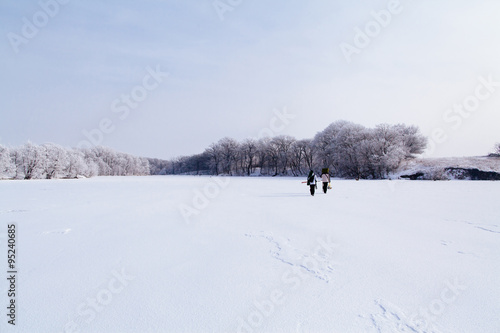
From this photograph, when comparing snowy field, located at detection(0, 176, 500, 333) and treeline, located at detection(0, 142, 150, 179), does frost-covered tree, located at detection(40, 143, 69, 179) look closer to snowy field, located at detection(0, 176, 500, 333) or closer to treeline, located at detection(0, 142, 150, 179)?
treeline, located at detection(0, 142, 150, 179)

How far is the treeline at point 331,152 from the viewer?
39750 millimetres

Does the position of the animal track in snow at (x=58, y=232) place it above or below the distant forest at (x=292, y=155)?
below

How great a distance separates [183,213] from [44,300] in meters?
5.56

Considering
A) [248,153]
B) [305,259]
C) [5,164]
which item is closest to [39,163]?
[5,164]

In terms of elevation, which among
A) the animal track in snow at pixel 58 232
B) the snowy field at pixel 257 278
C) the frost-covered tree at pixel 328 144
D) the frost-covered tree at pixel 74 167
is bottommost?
the snowy field at pixel 257 278

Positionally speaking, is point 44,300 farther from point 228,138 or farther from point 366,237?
point 228,138

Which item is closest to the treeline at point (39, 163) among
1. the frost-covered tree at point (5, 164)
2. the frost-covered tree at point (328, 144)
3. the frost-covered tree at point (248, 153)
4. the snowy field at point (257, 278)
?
the frost-covered tree at point (5, 164)

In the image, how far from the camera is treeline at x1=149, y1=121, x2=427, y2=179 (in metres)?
39.8

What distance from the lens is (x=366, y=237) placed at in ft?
17.6

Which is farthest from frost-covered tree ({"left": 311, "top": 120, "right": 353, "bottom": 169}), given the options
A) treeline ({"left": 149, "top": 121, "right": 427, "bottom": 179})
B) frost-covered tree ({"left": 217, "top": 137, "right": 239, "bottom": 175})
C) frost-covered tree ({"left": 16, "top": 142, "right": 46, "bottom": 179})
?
frost-covered tree ({"left": 16, "top": 142, "right": 46, "bottom": 179})

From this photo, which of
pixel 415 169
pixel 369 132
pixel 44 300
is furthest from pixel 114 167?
pixel 44 300

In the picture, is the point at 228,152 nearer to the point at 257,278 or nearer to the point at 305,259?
the point at 305,259

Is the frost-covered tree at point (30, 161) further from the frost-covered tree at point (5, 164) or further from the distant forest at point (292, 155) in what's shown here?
the frost-covered tree at point (5, 164)

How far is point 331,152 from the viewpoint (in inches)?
1951
